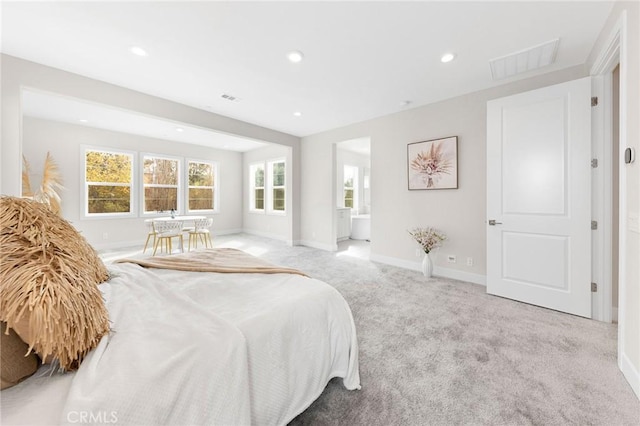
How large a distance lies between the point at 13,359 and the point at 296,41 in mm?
2665

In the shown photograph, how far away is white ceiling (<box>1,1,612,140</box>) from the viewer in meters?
1.93

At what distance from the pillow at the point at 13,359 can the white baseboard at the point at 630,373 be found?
2.86m

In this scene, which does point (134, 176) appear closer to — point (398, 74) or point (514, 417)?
point (398, 74)

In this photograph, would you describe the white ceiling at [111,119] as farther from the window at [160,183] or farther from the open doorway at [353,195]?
the open doorway at [353,195]

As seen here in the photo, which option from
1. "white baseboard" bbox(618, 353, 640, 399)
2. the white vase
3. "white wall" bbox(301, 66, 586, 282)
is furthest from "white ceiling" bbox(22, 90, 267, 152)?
"white baseboard" bbox(618, 353, 640, 399)

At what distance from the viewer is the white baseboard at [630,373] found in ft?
4.68

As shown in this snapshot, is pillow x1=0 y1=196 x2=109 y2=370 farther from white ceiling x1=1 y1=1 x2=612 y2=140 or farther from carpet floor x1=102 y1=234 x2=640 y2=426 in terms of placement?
white ceiling x1=1 y1=1 x2=612 y2=140

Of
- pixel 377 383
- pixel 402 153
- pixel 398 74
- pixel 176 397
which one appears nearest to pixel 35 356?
pixel 176 397

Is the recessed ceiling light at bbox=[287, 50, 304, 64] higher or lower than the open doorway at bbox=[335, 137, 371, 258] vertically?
higher

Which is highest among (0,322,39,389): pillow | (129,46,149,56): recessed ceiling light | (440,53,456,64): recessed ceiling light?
(129,46,149,56): recessed ceiling light

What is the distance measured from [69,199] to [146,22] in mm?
4857

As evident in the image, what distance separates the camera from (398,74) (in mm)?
2861

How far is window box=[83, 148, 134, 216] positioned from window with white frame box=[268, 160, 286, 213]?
3.34 meters

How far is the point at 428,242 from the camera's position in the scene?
11.5 feet
